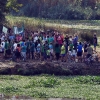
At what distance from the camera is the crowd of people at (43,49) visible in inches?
981

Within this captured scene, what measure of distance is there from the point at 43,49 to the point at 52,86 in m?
4.94

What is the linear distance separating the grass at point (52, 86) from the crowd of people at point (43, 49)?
267 cm

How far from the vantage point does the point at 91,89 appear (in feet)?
65.7

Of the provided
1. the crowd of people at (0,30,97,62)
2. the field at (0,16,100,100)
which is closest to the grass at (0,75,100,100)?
the field at (0,16,100,100)

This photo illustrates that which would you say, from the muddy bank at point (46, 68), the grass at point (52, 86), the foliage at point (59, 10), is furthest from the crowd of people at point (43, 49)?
the foliage at point (59, 10)

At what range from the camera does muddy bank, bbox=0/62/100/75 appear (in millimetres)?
23219

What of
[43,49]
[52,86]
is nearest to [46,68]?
[43,49]

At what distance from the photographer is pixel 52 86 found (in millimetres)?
20359

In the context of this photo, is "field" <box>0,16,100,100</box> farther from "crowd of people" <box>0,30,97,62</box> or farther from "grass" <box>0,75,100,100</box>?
"crowd of people" <box>0,30,97,62</box>

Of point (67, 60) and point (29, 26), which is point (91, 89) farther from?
point (29, 26)

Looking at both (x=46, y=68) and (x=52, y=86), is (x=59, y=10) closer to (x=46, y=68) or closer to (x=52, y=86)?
(x=46, y=68)

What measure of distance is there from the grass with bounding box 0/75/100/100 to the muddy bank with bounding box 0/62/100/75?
0.81m

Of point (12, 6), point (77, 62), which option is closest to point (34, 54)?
point (77, 62)

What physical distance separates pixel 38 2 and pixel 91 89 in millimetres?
36867
